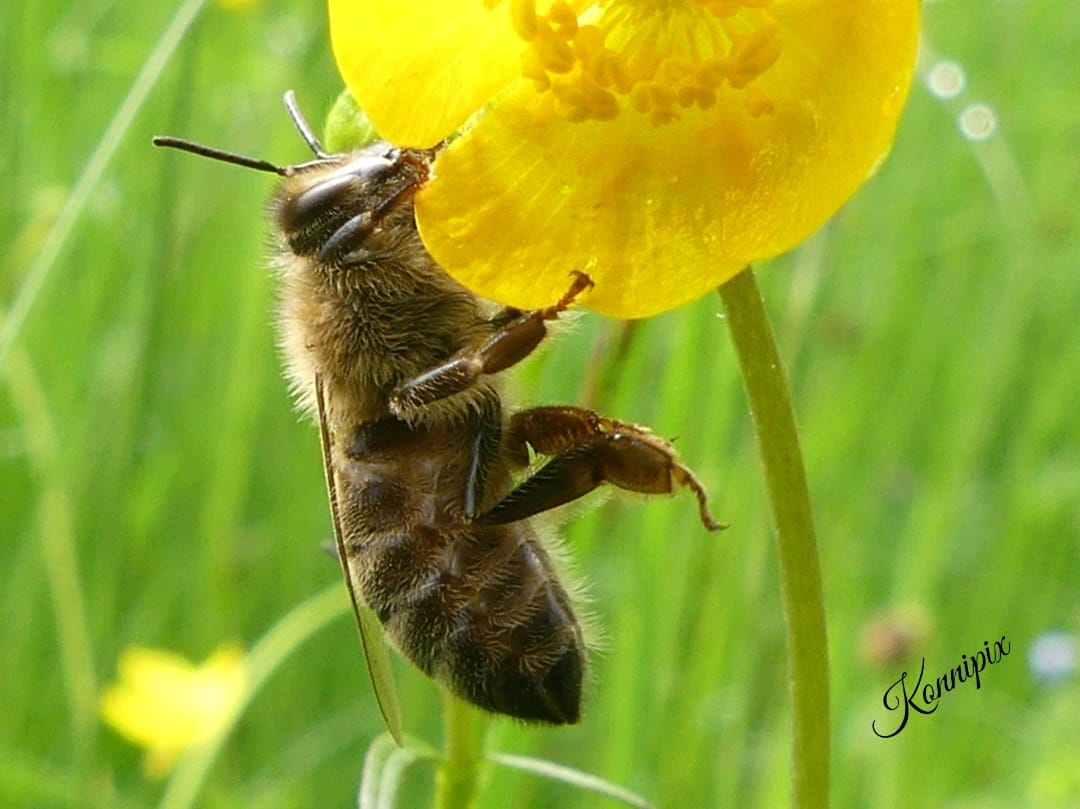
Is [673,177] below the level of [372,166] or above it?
below

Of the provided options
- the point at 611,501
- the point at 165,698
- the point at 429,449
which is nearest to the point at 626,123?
the point at 429,449

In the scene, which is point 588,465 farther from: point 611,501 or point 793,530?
point 611,501

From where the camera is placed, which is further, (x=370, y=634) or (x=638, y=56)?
(x=370, y=634)

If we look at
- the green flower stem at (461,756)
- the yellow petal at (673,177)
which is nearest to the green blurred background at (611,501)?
the green flower stem at (461,756)

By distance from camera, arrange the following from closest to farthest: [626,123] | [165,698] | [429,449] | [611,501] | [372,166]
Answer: [626,123] → [372,166] → [429,449] → [611,501] → [165,698]

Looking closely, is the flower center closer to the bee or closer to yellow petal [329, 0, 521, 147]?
yellow petal [329, 0, 521, 147]
